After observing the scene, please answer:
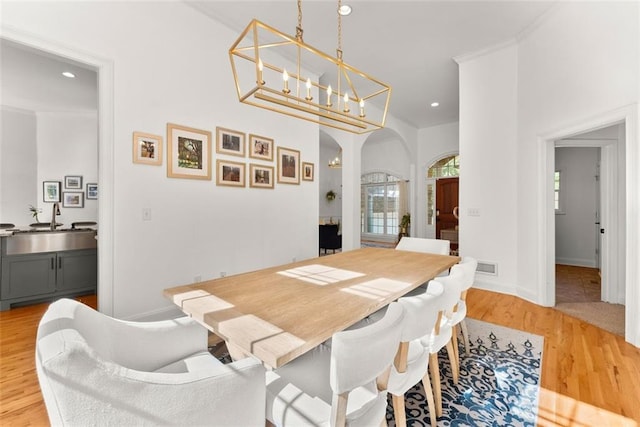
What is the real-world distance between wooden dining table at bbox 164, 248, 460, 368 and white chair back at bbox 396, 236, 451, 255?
2.33 ft

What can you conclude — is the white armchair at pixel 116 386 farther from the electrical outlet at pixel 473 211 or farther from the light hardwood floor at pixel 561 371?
the electrical outlet at pixel 473 211

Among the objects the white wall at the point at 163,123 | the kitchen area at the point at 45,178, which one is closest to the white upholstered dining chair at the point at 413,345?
the white wall at the point at 163,123

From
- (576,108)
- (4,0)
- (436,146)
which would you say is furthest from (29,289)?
(436,146)

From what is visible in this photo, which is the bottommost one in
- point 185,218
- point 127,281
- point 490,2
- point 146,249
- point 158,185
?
point 127,281

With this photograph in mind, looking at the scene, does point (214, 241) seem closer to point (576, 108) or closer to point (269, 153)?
point (269, 153)

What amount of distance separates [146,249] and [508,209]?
4296mm

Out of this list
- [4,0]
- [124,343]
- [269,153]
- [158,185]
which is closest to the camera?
[124,343]

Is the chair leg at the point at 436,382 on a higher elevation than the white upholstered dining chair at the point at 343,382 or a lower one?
lower

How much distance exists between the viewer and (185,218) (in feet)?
9.45

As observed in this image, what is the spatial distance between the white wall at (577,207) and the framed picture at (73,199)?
8827 mm

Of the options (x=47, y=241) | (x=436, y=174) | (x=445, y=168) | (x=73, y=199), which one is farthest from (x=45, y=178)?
(x=445, y=168)

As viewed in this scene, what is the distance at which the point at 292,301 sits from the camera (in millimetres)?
1331

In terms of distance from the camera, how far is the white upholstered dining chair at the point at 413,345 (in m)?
1.04

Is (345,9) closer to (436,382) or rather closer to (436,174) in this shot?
(436,382)
